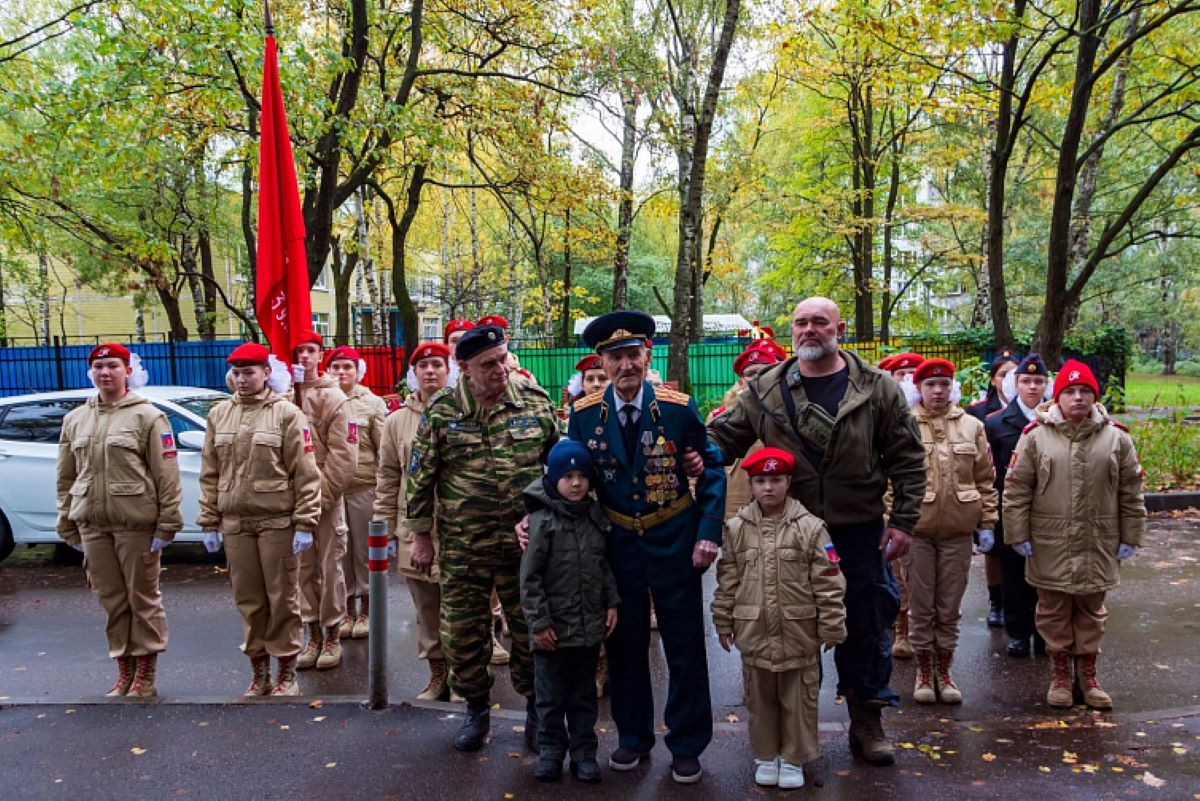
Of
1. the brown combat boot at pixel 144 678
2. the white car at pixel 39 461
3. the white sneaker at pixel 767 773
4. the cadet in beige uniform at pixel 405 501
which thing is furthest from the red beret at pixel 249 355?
the white car at pixel 39 461

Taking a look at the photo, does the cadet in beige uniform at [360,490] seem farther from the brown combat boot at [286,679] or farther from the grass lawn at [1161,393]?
the grass lawn at [1161,393]

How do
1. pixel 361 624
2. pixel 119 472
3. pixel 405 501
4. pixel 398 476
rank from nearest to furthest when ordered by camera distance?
pixel 398 476, pixel 119 472, pixel 405 501, pixel 361 624

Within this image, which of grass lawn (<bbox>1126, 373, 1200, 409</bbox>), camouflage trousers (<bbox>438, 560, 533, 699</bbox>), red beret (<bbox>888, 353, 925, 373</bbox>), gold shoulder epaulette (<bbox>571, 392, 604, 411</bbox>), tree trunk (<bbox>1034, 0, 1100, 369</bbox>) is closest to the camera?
gold shoulder epaulette (<bbox>571, 392, 604, 411</bbox>)

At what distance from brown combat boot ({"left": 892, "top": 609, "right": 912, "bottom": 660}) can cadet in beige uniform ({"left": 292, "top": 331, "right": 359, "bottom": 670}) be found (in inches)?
155

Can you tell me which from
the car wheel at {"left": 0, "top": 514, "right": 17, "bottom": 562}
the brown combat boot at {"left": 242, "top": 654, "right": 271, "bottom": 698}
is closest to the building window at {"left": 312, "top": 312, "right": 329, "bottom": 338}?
the car wheel at {"left": 0, "top": 514, "right": 17, "bottom": 562}

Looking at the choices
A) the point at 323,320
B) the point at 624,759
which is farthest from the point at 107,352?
the point at 323,320

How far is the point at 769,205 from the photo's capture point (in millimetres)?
27266

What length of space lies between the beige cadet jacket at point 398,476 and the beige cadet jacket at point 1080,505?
3573 mm

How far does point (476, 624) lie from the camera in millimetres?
4555

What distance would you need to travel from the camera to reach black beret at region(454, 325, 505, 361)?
4426 mm

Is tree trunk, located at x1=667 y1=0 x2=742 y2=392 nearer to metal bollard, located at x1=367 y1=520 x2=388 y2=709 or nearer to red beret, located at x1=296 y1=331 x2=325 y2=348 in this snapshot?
red beret, located at x1=296 y1=331 x2=325 y2=348

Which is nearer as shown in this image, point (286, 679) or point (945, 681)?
point (945, 681)

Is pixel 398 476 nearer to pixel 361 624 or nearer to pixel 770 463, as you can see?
pixel 770 463

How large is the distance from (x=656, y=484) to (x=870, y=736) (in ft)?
5.47
